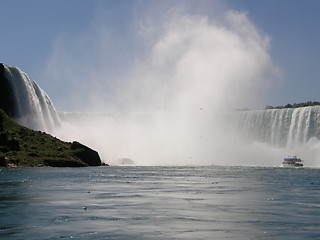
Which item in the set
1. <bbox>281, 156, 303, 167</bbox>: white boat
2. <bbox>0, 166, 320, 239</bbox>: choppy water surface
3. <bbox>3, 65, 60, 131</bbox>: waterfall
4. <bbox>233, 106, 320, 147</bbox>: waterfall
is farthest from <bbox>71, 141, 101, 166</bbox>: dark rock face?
<bbox>0, 166, 320, 239</bbox>: choppy water surface

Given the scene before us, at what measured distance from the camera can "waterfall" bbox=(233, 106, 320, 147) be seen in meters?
144

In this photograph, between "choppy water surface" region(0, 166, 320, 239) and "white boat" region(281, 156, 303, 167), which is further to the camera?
"white boat" region(281, 156, 303, 167)

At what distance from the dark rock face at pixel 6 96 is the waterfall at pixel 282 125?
245 ft

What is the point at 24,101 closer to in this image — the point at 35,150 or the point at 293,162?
the point at 35,150

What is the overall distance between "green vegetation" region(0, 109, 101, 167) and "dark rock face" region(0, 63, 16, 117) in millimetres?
8080

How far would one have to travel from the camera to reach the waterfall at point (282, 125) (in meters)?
144

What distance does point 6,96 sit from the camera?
506 feet

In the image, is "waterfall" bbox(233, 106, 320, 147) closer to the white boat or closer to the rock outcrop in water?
the white boat

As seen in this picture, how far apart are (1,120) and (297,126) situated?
275ft

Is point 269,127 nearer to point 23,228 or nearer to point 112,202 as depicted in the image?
point 112,202

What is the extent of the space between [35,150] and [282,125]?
239 ft

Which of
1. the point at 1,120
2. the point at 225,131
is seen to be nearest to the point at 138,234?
the point at 1,120

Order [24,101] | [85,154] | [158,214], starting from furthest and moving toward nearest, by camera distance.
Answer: [24,101] → [85,154] → [158,214]

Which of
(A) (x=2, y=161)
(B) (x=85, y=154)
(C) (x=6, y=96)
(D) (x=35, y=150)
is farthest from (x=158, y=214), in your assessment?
(C) (x=6, y=96)
